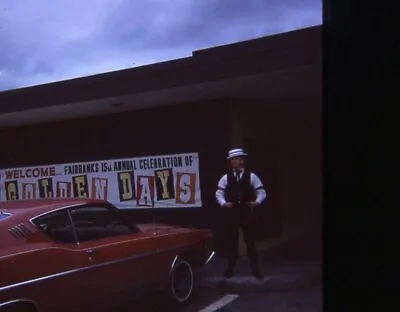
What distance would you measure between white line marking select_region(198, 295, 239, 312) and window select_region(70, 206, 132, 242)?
0.66m

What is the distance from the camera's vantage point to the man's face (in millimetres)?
3183

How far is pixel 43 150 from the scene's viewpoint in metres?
3.41

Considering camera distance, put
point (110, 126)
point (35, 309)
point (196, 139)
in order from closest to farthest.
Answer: point (35, 309) → point (110, 126) → point (196, 139)

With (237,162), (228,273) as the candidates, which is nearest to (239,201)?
(237,162)

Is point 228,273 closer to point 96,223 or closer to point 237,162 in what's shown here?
point 237,162

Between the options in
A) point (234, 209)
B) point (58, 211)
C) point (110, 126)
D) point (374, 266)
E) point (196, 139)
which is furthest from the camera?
point (196, 139)

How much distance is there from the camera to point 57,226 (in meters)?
2.56

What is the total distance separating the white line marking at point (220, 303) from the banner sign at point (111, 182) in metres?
0.68

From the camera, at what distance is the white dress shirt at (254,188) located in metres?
2.98

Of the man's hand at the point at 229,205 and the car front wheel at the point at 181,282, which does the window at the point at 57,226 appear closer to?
the car front wheel at the point at 181,282

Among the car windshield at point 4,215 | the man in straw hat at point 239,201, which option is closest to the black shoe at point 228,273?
the man in straw hat at point 239,201

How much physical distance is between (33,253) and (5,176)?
143 cm

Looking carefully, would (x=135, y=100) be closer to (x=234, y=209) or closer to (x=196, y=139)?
(x=196, y=139)

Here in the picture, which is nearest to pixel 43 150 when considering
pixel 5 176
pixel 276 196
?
pixel 5 176
